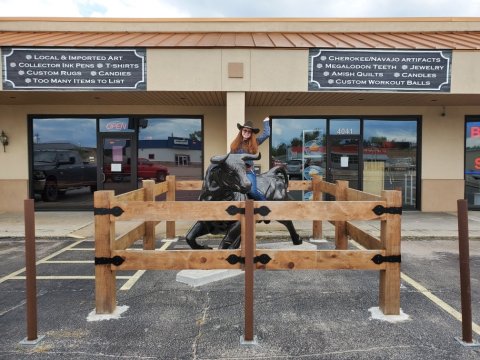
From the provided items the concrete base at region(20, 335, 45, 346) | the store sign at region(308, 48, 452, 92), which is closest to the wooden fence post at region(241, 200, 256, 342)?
the concrete base at region(20, 335, 45, 346)

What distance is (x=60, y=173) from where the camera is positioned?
39.1 feet

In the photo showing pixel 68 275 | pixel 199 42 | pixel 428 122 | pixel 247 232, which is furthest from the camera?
pixel 428 122

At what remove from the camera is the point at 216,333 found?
11.3 ft

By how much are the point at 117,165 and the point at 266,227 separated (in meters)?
5.52

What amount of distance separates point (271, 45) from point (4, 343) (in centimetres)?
794

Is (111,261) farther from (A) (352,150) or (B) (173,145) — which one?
(A) (352,150)

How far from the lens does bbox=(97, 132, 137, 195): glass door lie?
38.3 ft

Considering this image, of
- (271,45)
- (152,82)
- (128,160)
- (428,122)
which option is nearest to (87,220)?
(128,160)

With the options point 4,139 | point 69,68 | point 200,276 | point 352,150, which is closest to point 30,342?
point 200,276

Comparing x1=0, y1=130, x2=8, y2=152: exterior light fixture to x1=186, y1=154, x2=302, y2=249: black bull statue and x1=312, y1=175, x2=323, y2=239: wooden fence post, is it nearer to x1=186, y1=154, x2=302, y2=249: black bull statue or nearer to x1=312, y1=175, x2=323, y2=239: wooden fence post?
x1=186, y1=154, x2=302, y2=249: black bull statue

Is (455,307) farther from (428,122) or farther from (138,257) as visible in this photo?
(428,122)

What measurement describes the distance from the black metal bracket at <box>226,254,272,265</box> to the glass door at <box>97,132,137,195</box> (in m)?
8.71

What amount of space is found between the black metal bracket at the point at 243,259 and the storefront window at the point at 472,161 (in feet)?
34.6

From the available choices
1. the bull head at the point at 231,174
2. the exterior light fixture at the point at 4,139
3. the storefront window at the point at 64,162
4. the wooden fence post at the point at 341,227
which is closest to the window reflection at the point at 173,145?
the storefront window at the point at 64,162
